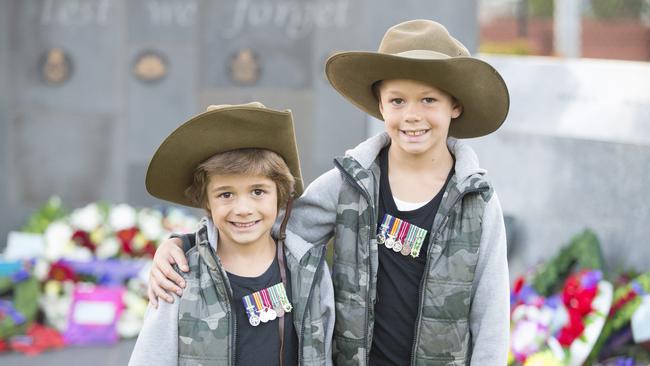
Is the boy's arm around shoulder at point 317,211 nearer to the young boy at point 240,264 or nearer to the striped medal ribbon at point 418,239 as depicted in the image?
the young boy at point 240,264

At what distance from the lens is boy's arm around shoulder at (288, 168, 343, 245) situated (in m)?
2.77

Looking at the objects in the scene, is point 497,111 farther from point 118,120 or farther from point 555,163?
point 118,120

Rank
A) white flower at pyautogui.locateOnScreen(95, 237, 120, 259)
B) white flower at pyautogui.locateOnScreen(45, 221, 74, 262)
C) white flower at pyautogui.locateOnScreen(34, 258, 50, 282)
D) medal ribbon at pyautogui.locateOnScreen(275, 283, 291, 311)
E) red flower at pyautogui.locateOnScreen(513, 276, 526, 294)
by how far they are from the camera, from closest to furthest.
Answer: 1. medal ribbon at pyautogui.locateOnScreen(275, 283, 291, 311)
2. red flower at pyautogui.locateOnScreen(513, 276, 526, 294)
3. white flower at pyautogui.locateOnScreen(34, 258, 50, 282)
4. white flower at pyautogui.locateOnScreen(45, 221, 74, 262)
5. white flower at pyautogui.locateOnScreen(95, 237, 120, 259)

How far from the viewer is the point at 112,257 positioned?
5.21m

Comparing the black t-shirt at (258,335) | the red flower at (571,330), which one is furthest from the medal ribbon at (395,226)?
the red flower at (571,330)

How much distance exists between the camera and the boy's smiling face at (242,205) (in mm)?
2545

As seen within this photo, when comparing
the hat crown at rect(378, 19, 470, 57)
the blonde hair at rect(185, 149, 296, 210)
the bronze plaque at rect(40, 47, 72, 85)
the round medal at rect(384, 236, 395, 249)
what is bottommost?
the round medal at rect(384, 236, 395, 249)

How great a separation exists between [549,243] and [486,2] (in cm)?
2503

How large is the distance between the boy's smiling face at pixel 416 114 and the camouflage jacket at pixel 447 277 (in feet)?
0.38

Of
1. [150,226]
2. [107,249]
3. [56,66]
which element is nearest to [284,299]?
[107,249]

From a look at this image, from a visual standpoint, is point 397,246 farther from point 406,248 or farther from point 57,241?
point 57,241

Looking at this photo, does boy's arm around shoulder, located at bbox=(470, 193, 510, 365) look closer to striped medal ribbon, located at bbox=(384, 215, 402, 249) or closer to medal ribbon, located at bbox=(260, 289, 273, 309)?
striped medal ribbon, located at bbox=(384, 215, 402, 249)

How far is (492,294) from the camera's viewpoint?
2.62m

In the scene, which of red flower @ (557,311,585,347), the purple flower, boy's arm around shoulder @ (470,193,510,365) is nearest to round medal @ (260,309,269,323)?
boy's arm around shoulder @ (470,193,510,365)
